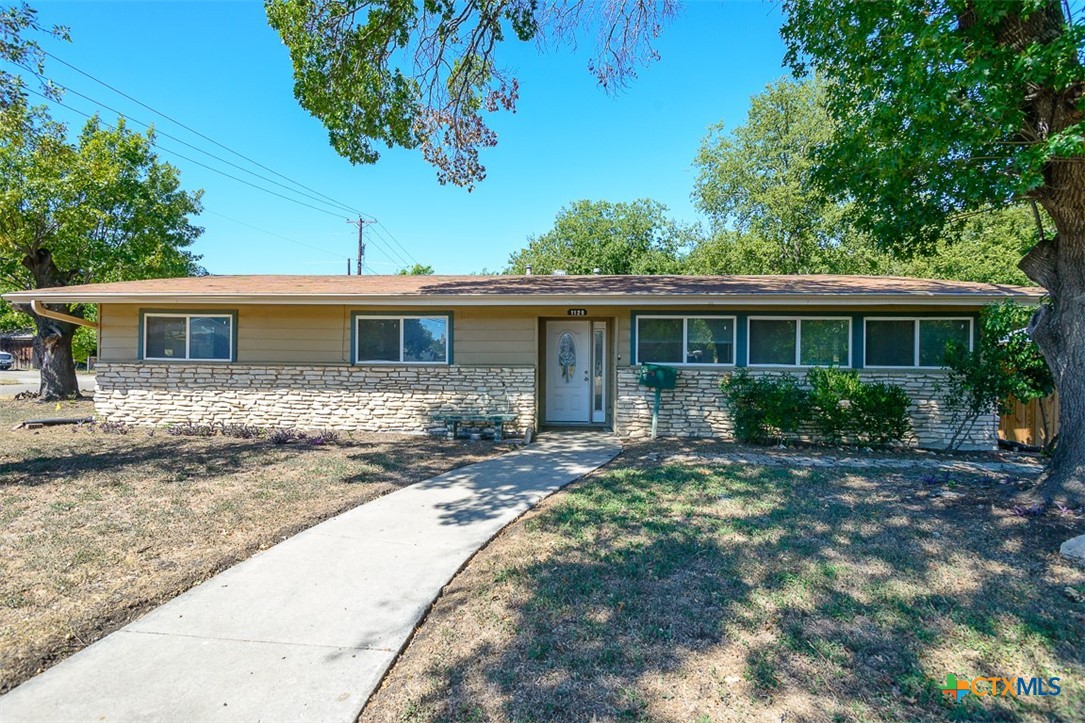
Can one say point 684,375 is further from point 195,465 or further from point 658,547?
point 195,465

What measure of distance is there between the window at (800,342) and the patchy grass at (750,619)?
13.9ft

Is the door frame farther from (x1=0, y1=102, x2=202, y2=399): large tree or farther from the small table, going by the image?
(x1=0, y1=102, x2=202, y2=399): large tree

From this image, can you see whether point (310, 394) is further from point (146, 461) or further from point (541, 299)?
point (541, 299)

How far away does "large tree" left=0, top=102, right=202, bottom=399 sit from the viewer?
39.3ft

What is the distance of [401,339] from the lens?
9875mm

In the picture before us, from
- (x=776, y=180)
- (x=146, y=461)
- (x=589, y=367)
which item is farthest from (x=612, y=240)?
(x=146, y=461)

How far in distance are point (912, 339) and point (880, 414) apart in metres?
1.62

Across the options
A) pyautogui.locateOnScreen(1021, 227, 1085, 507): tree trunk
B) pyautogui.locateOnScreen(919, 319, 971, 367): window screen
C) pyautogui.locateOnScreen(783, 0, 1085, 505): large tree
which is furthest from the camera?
pyautogui.locateOnScreen(919, 319, 971, 367): window screen

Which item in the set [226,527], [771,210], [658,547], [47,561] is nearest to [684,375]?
[658,547]

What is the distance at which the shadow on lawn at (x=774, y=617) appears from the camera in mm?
2471

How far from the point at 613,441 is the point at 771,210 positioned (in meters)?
15.5

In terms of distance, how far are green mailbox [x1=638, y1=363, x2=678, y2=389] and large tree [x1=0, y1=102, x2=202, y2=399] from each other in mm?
12281

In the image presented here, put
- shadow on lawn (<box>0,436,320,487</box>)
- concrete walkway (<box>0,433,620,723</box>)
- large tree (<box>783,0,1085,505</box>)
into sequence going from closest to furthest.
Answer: concrete walkway (<box>0,433,620,723</box>) < large tree (<box>783,0,1085,505</box>) < shadow on lawn (<box>0,436,320,487</box>)

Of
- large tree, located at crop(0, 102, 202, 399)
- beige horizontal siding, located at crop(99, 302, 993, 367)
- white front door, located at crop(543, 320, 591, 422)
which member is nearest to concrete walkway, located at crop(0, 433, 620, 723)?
beige horizontal siding, located at crop(99, 302, 993, 367)
